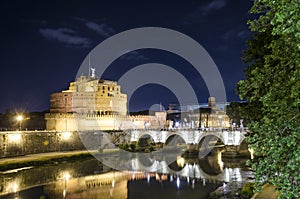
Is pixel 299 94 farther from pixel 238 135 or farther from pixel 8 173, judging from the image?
pixel 238 135

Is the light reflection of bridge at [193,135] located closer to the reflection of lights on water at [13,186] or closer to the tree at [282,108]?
the reflection of lights on water at [13,186]

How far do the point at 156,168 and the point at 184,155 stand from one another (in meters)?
7.12

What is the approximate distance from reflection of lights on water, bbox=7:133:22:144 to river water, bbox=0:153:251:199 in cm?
409

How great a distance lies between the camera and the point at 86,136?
98.1 ft

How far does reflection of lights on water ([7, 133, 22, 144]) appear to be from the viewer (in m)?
22.1

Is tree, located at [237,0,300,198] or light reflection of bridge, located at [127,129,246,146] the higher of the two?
tree, located at [237,0,300,198]

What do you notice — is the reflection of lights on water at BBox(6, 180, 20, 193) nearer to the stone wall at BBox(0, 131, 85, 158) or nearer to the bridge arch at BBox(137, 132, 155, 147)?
the stone wall at BBox(0, 131, 85, 158)

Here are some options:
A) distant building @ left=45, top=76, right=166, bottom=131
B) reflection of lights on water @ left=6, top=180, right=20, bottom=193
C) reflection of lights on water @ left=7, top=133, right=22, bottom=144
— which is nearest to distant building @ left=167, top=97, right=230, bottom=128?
distant building @ left=45, top=76, right=166, bottom=131

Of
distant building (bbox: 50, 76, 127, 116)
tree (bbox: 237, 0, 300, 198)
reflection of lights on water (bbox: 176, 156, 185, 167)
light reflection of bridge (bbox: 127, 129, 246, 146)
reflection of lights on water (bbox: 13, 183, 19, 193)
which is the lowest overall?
reflection of lights on water (bbox: 176, 156, 185, 167)

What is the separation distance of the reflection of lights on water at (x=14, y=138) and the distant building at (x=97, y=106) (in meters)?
12.0

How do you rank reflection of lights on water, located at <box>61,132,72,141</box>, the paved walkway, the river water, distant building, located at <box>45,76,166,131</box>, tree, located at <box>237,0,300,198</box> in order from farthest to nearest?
distant building, located at <box>45,76,166,131</box> < reflection of lights on water, located at <box>61,132,72,141</box> < the river water < the paved walkway < tree, located at <box>237,0,300,198</box>

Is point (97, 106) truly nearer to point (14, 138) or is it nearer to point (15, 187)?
point (14, 138)

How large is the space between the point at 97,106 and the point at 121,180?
27336mm

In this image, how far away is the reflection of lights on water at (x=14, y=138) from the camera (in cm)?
2214
